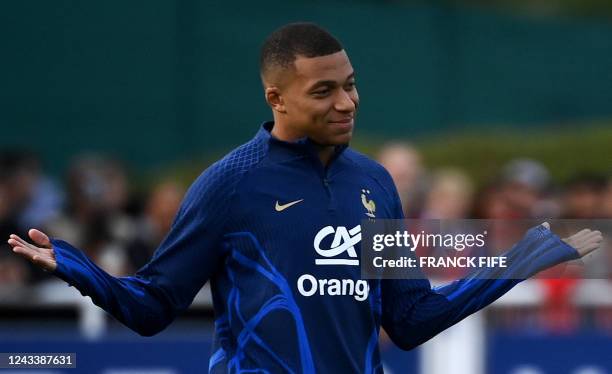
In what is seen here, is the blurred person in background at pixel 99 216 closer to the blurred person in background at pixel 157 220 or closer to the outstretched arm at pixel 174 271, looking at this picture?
the blurred person in background at pixel 157 220

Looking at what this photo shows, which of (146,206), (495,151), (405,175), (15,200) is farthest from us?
(495,151)

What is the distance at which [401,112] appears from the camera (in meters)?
14.0

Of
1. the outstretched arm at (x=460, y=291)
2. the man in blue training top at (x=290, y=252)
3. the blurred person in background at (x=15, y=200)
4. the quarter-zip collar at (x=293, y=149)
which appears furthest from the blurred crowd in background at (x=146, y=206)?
the quarter-zip collar at (x=293, y=149)

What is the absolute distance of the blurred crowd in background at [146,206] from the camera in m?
8.70

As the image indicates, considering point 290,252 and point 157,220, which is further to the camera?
point 157,220

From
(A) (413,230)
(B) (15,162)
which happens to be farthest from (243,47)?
(A) (413,230)

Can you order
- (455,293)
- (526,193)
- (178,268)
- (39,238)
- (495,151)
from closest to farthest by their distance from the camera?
1. (39,238)
2. (178,268)
3. (455,293)
4. (526,193)
5. (495,151)

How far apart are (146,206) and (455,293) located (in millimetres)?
5677

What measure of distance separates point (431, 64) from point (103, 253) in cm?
609

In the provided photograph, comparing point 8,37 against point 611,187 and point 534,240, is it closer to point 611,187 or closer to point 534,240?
point 611,187

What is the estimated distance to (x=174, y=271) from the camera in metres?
4.65

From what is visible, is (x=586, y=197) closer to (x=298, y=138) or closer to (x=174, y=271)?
(x=298, y=138)

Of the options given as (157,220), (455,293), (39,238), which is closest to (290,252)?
(455,293)

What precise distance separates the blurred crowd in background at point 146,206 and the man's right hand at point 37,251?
13.8 feet
